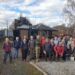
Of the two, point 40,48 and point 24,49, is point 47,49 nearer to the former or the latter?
point 40,48

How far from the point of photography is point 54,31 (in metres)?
57.2

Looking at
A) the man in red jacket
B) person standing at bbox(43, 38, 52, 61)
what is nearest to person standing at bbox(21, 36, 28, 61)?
person standing at bbox(43, 38, 52, 61)

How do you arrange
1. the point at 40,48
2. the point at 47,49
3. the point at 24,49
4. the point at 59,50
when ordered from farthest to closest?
the point at 59,50 < the point at 40,48 < the point at 47,49 < the point at 24,49

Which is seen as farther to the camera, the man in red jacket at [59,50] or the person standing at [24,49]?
the man in red jacket at [59,50]

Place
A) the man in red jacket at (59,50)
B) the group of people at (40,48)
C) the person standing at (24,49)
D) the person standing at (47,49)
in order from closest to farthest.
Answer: the person standing at (24,49) < the group of people at (40,48) < the person standing at (47,49) < the man in red jacket at (59,50)

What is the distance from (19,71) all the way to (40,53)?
703 centimetres

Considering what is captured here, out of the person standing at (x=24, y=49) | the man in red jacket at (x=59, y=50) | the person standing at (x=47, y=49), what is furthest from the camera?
the man in red jacket at (x=59, y=50)

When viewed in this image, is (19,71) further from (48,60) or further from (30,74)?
(48,60)

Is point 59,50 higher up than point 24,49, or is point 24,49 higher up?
point 24,49

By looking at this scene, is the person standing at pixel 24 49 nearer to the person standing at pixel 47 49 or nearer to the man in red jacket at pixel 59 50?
the person standing at pixel 47 49

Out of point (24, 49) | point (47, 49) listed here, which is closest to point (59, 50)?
point (47, 49)

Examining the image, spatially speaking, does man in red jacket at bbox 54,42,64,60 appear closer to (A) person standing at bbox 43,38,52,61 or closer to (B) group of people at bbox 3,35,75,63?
(B) group of people at bbox 3,35,75,63

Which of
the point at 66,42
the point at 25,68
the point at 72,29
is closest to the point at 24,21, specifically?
the point at 72,29

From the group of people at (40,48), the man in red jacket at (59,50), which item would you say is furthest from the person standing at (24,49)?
the man in red jacket at (59,50)
